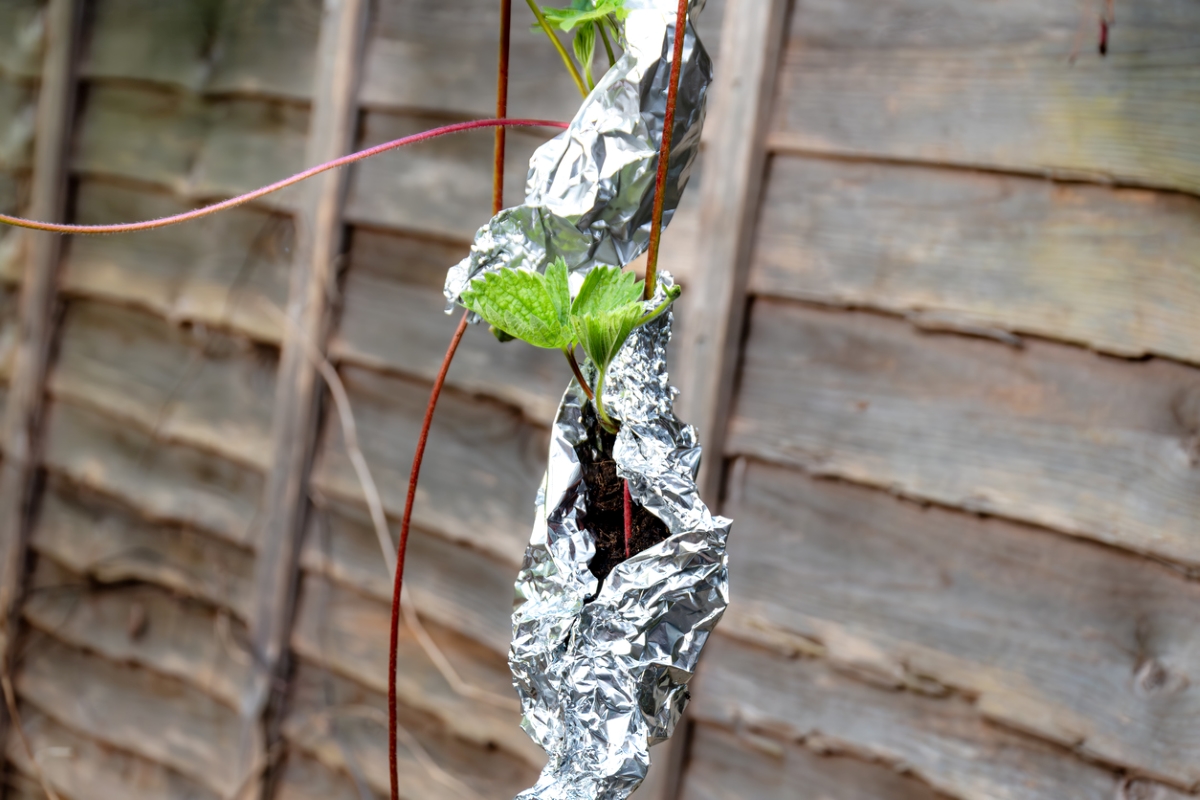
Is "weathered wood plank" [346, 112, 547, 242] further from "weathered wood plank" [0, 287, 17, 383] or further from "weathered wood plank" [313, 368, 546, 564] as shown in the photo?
"weathered wood plank" [0, 287, 17, 383]

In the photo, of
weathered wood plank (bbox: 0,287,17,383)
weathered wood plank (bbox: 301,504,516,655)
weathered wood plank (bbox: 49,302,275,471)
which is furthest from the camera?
weathered wood plank (bbox: 0,287,17,383)

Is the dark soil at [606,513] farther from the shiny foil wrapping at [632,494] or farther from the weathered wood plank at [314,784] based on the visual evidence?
the weathered wood plank at [314,784]

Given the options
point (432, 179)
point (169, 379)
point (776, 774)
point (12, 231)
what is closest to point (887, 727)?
point (776, 774)

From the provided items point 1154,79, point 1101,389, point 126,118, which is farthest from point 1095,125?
point 126,118

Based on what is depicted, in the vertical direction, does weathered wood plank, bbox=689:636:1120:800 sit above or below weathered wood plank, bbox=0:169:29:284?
below

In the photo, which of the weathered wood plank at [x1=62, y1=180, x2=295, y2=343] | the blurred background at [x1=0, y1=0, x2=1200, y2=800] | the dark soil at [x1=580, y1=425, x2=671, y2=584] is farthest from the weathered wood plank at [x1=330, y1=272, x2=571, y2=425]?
the dark soil at [x1=580, y1=425, x2=671, y2=584]

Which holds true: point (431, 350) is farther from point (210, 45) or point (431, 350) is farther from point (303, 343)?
point (210, 45)

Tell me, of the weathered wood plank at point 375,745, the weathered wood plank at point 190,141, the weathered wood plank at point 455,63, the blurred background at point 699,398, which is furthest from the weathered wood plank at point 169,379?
the weathered wood plank at point 455,63
